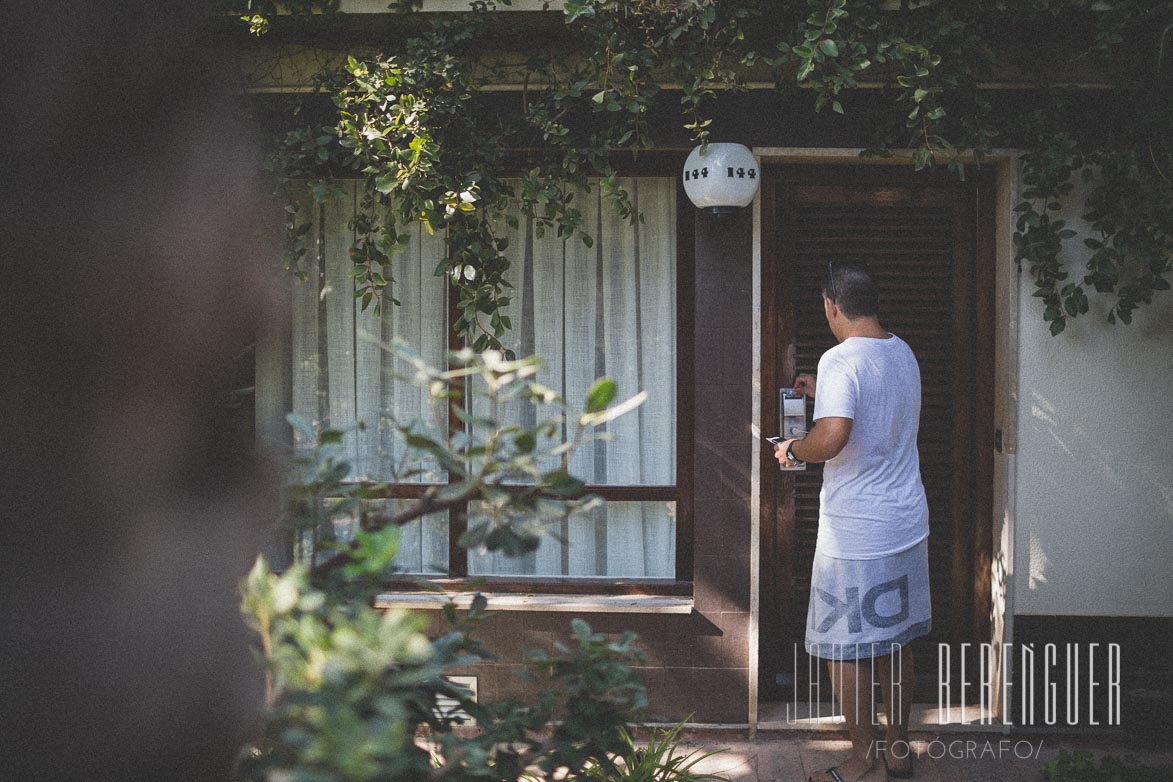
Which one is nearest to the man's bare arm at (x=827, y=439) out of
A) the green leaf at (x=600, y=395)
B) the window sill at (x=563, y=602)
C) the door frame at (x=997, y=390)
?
the door frame at (x=997, y=390)

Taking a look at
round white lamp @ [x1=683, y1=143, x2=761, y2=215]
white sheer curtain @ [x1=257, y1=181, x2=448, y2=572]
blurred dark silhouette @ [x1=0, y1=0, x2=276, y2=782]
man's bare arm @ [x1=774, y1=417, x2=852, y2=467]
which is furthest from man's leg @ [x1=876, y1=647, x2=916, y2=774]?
blurred dark silhouette @ [x1=0, y1=0, x2=276, y2=782]

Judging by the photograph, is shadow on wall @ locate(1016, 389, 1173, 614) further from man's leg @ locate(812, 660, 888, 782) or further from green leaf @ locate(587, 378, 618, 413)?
green leaf @ locate(587, 378, 618, 413)

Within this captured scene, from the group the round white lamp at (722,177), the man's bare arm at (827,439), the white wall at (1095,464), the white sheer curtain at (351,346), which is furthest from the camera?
the white sheer curtain at (351,346)

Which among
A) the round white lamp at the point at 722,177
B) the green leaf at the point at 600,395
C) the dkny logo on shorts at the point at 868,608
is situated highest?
the round white lamp at the point at 722,177

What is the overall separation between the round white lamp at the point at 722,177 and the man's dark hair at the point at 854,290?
1.85ft

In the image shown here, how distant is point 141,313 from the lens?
1.26 meters

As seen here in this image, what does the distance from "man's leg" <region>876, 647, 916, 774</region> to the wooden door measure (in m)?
0.84

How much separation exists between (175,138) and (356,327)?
10.7 ft

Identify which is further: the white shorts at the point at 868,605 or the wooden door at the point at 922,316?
the wooden door at the point at 922,316

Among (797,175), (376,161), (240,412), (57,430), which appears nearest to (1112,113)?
(797,175)

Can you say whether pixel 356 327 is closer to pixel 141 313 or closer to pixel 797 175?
pixel 797 175

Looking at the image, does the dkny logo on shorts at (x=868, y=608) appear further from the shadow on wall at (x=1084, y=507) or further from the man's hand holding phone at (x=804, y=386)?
the shadow on wall at (x=1084, y=507)

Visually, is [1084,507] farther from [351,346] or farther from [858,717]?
[351,346]

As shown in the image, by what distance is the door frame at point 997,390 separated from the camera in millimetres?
4168
